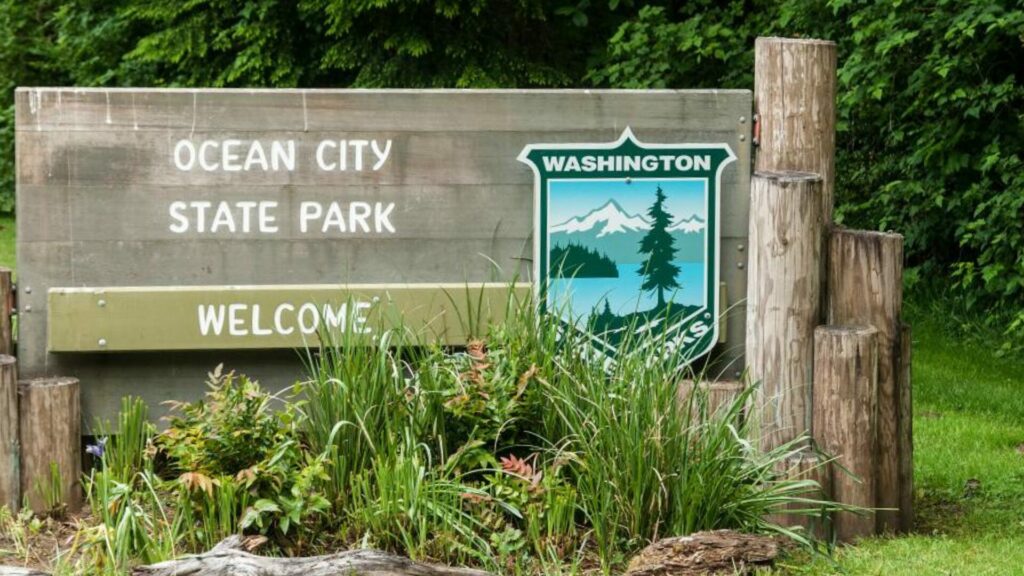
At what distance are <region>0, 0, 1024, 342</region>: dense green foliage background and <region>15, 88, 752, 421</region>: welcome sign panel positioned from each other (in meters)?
3.98

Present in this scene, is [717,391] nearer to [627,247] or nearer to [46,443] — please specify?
[627,247]

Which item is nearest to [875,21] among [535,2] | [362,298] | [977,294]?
→ [977,294]

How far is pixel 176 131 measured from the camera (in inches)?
224

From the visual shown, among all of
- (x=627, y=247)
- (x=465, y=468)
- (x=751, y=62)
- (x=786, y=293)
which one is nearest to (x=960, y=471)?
(x=786, y=293)

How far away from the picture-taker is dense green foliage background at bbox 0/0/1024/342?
10.0 metres

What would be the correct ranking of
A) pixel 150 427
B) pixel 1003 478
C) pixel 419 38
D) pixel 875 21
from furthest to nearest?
pixel 419 38, pixel 875 21, pixel 1003 478, pixel 150 427

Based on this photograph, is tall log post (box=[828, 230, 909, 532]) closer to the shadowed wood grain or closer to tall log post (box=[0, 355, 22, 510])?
the shadowed wood grain

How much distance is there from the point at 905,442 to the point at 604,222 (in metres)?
1.43

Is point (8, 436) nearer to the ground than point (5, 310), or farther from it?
A: nearer to the ground

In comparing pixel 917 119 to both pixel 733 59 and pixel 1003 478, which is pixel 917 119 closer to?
pixel 733 59

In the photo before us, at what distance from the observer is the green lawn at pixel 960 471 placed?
505cm

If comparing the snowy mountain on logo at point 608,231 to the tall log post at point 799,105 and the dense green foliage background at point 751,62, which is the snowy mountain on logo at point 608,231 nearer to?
the tall log post at point 799,105

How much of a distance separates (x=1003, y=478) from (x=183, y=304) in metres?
3.55

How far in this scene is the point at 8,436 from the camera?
5.42 m
